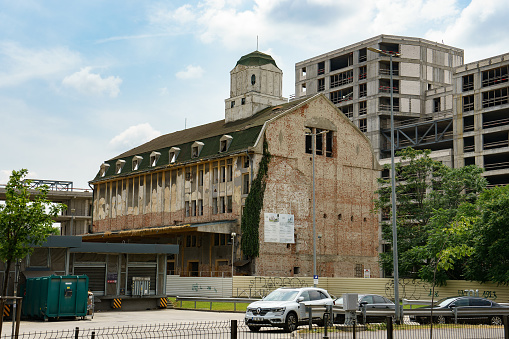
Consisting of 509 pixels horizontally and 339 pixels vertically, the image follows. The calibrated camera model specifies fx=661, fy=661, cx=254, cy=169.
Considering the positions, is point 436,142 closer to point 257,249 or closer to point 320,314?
point 257,249

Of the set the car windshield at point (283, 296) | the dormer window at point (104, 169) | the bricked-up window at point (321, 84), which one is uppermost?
the bricked-up window at point (321, 84)

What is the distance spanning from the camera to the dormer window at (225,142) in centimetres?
6038

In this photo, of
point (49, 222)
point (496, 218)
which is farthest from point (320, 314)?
point (496, 218)

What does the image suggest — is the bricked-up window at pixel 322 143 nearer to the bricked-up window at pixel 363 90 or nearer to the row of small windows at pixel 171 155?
the row of small windows at pixel 171 155

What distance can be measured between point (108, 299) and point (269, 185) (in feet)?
73.2

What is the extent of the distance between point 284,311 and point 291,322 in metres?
0.53

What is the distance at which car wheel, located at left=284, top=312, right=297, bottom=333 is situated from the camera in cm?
2467

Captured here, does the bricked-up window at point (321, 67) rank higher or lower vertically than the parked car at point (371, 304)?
higher

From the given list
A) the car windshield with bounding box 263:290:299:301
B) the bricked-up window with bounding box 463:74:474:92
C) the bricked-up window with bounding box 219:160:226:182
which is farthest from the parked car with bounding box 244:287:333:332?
the bricked-up window with bounding box 463:74:474:92

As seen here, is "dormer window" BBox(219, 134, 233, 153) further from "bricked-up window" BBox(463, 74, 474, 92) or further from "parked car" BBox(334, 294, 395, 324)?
"bricked-up window" BBox(463, 74, 474, 92)

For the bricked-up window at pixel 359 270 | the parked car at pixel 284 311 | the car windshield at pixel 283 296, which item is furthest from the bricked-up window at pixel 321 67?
the car windshield at pixel 283 296

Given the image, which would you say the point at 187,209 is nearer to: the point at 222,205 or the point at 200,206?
the point at 200,206

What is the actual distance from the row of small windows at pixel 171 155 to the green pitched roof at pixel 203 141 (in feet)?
1.11

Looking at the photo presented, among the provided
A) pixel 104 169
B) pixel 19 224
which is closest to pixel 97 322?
pixel 19 224
